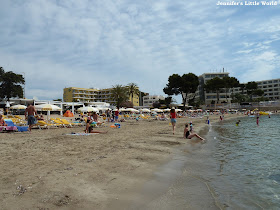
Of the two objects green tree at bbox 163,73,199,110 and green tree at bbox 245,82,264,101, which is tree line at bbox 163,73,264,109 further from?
green tree at bbox 245,82,264,101

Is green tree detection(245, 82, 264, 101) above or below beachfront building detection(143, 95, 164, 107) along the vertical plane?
above

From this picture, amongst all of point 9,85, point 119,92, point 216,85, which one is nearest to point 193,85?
point 216,85

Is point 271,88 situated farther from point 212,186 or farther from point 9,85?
point 212,186

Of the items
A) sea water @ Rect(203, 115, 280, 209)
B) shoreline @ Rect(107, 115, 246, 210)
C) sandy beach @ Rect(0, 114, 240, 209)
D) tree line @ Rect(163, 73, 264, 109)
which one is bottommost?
sea water @ Rect(203, 115, 280, 209)

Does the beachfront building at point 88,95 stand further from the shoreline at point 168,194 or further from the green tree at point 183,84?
the shoreline at point 168,194

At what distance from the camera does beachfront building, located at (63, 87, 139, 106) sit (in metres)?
97.3

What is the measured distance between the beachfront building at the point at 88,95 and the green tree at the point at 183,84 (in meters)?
31.4

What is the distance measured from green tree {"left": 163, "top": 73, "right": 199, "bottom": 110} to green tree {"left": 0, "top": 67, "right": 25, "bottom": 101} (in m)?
45.1

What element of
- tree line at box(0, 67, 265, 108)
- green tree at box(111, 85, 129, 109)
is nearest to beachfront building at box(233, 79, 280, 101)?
tree line at box(0, 67, 265, 108)

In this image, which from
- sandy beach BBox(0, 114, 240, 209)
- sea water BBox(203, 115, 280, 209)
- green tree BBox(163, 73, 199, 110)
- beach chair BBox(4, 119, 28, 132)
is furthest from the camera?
green tree BBox(163, 73, 199, 110)

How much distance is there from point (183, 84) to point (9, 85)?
162ft

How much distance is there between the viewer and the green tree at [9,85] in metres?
48.5

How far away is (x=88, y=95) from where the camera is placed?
102875mm

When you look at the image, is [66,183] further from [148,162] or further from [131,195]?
[148,162]
